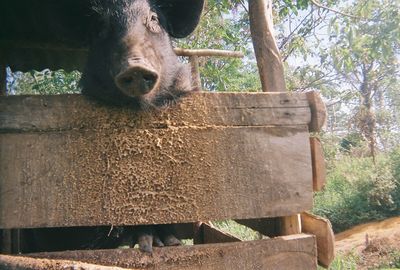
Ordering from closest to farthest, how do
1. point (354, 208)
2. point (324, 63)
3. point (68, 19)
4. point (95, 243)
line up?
1. point (95, 243)
2. point (68, 19)
3. point (354, 208)
4. point (324, 63)

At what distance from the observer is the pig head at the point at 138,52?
6.70 ft

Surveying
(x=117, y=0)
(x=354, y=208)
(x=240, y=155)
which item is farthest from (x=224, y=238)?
(x=354, y=208)

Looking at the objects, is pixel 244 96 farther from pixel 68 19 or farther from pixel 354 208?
pixel 354 208

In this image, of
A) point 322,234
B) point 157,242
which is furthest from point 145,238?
point 322,234

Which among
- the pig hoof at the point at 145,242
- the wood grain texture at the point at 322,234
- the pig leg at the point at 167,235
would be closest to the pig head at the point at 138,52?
the pig hoof at the point at 145,242

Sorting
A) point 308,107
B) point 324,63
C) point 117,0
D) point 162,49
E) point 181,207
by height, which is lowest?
point 181,207

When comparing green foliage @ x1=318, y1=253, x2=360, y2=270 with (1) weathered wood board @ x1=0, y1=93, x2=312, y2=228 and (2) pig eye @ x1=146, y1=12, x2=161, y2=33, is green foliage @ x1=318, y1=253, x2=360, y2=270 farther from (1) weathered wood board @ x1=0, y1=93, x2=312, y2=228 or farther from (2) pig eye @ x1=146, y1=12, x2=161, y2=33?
(1) weathered wood board @ x1=0, y1=93, x2=312, y2=228

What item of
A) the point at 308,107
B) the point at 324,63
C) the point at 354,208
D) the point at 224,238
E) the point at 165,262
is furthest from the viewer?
the point at 324,63

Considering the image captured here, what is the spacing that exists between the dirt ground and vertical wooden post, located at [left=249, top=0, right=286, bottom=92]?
12172 mm

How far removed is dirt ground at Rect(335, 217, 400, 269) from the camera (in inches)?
567

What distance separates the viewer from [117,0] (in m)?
2.67

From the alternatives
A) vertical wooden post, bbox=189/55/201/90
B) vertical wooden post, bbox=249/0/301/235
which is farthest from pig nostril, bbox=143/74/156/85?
vertical wooden post, bbox=249/0/301/235

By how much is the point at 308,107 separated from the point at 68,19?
1.88 meters

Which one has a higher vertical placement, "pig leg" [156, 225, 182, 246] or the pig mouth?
the pig mouth
